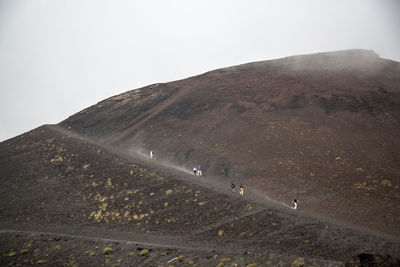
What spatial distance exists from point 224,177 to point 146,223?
44.9 ft

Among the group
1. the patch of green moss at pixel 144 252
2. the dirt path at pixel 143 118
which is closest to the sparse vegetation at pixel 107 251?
the patch of green moss at pixel 144 252

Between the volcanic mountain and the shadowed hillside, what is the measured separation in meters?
0.22

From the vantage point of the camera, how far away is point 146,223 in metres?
27.2

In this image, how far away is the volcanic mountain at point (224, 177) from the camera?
21.3 m

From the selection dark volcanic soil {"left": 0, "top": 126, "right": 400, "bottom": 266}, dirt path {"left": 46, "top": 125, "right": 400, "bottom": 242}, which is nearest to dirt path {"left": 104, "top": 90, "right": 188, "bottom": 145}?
dirt path {"left": 46, "top": 125, "right": 400, "bottom": 242}

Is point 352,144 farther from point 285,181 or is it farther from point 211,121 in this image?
point 211,121

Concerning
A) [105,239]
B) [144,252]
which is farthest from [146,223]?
[144,252]

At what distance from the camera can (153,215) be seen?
2809cm

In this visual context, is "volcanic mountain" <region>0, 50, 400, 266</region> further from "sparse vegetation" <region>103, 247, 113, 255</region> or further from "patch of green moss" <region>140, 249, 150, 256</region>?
"sparse vegetation" <region>103, 247, 113, 255</region>

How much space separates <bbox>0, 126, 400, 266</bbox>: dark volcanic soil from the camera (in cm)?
1914

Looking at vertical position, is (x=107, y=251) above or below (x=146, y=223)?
above

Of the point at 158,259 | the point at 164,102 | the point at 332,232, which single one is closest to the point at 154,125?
the point at 164,102

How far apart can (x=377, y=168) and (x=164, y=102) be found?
4574cm

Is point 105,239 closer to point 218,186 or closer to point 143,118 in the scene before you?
point 218,186
